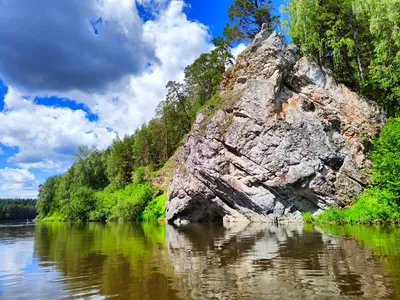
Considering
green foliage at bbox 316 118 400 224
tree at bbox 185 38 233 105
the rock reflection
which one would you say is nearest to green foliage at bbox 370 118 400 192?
green foliage at bbox 316 118 400 224

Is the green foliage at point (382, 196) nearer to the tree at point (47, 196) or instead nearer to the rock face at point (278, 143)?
the rock face at point (278, 143)

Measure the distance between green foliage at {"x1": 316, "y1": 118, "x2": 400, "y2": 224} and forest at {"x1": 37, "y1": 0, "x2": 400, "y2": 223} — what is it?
7 cm

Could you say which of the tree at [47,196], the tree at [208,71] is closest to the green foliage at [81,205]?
the tree at [208,71]

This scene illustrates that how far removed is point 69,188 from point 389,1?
263 feet

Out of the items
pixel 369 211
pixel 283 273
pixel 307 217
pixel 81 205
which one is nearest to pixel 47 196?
pixel 81 205

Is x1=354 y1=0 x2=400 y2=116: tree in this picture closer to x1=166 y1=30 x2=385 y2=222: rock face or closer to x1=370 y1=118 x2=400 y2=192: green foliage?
x1=166 y1=30 x2=385 y2=222: rock face

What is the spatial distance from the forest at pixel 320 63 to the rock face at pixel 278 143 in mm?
2275

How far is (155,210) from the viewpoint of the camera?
5078 cm

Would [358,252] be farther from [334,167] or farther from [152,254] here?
[334,167]

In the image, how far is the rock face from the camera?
30359mm

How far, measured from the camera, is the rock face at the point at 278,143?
30.4 meters

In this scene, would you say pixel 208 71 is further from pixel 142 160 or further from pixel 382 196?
pixel 382 196

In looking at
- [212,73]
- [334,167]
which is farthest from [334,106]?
[212,73]

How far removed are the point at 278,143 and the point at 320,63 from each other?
1317 cm
